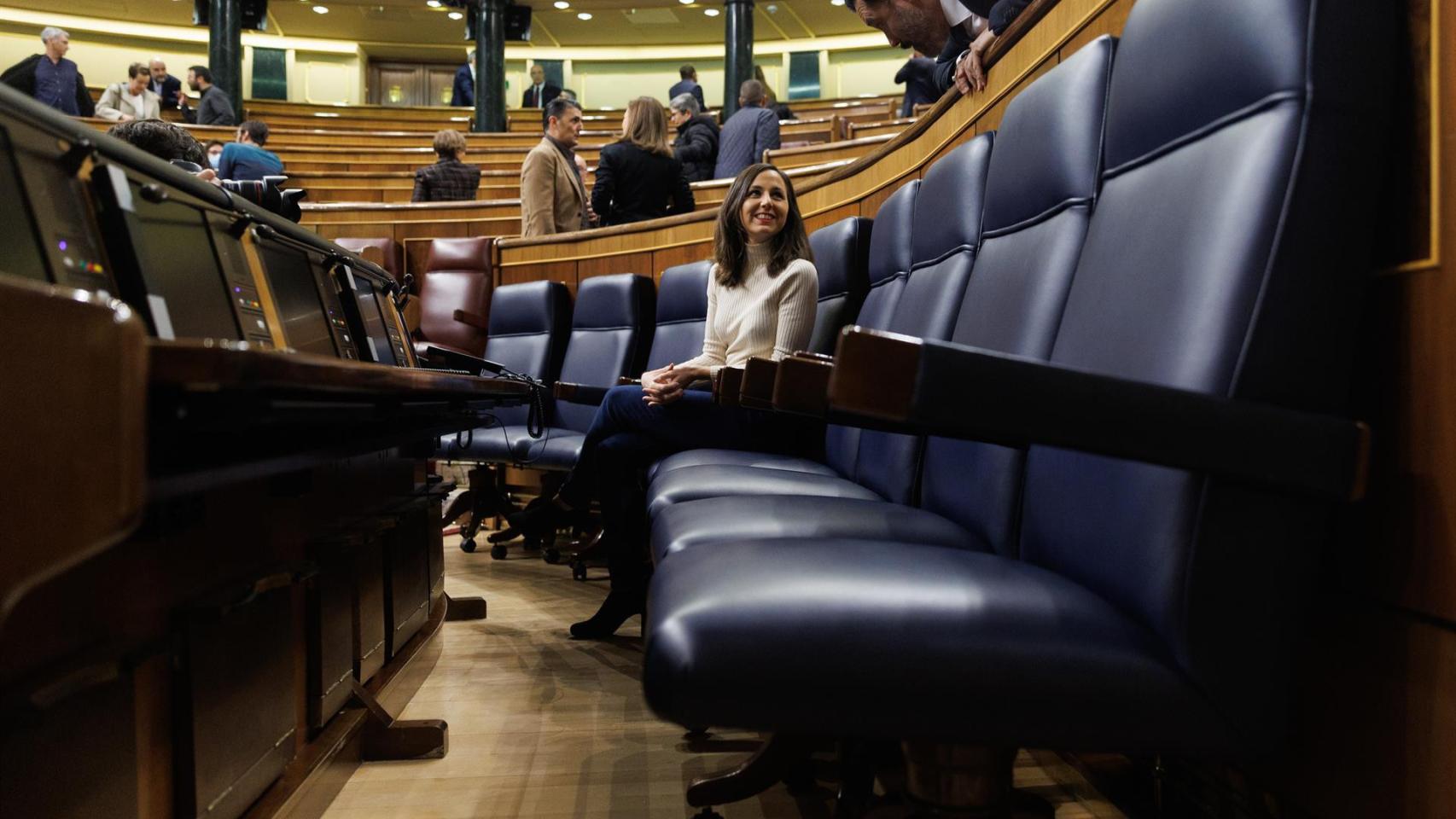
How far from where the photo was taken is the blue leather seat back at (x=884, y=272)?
48.8 inches

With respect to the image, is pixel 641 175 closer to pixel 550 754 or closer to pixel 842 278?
pixel 842 278

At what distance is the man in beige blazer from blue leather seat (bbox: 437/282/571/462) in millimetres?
421

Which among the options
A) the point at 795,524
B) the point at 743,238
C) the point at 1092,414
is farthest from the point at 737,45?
the point at 1092,414

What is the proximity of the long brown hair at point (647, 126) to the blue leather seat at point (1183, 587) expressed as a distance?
234 centimetres

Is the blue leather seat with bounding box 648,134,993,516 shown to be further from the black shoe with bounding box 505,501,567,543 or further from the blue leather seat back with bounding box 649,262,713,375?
the black shoe with bounding box 505,501,567,543

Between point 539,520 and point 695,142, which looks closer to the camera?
point 539,520

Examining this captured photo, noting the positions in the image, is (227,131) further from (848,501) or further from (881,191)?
(848,501)

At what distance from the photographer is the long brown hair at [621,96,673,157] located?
2699 millimetres

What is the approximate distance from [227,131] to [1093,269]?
242 inches

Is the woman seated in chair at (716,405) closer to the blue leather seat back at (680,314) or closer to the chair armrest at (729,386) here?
the chair armrest at (729,386)

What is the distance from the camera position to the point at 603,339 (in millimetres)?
2361

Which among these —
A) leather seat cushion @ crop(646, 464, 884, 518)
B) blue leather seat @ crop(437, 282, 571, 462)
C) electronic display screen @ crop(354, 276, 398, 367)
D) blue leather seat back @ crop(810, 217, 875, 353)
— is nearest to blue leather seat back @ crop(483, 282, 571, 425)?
blue leather seat @ crop(437, 282, 571, 462)

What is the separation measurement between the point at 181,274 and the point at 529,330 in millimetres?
1791

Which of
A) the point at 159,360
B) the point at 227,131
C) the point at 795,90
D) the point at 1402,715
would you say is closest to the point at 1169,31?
the point at 1402,715
